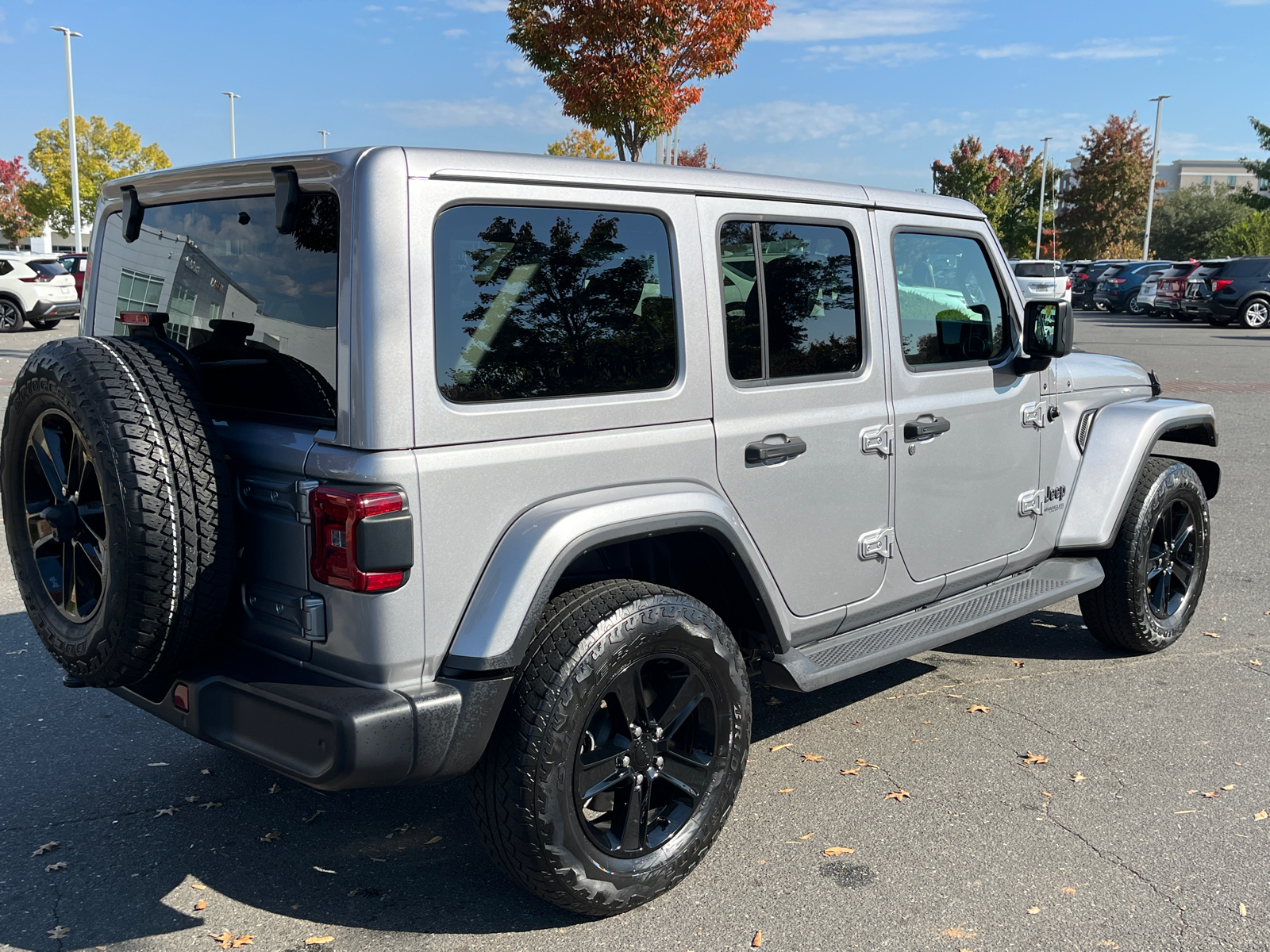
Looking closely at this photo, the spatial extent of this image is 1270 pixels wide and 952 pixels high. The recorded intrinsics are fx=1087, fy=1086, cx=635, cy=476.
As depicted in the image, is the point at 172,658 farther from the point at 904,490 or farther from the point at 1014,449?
the point at 1014,449

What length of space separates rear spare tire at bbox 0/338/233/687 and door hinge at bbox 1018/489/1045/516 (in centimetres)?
308

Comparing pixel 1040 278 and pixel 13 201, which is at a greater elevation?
pixel 13 201

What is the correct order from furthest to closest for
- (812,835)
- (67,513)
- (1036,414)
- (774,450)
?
(1036,414) → (812,835) → (774,450) → (67,513)

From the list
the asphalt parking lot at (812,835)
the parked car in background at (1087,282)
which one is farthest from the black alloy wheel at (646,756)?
the parked car in background at (1087,282)

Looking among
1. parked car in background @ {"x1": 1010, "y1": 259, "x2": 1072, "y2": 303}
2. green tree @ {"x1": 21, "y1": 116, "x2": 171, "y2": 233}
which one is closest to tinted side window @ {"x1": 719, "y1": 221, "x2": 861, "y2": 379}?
parked car in background @ {"x1": 1010, "y1": 259, "x2": 1072, "y2": 303}

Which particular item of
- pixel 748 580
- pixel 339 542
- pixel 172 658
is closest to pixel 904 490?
pixel 748 580

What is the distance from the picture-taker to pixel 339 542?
2.59 m

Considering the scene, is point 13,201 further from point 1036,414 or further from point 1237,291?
point 1036,414

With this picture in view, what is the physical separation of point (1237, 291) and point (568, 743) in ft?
95.7

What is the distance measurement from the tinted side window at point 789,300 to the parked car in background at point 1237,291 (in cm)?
2773

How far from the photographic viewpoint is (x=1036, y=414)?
175 inches

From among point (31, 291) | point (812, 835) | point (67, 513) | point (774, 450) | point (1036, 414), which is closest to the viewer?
point (67, 513)

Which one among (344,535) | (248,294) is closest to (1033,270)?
(248,294)

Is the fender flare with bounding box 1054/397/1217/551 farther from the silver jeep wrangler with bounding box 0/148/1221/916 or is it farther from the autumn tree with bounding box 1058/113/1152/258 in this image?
the autumn tree with bounding box 1058/113/1152/258
